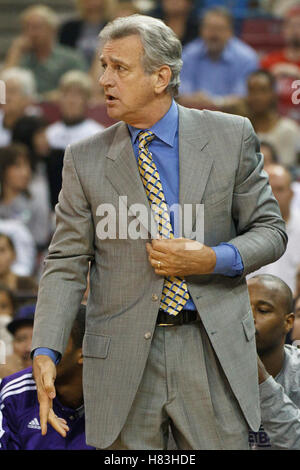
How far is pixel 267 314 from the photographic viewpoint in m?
2.88

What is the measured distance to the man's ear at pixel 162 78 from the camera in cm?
219

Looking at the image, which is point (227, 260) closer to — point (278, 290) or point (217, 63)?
point (278, 290)

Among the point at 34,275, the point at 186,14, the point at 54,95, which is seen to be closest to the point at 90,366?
the point at 34,275

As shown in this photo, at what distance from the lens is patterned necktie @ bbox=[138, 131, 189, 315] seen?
2.15 m

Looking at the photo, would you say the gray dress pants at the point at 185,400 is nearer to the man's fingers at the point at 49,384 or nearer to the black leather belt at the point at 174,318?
the black leather belt at the point at 174,318

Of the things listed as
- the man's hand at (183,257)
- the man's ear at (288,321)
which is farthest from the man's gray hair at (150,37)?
the man's ear at (288,321)

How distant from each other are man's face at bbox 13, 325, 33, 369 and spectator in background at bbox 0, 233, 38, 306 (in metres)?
1.30

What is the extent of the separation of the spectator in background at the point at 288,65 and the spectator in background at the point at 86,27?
4.87 feet

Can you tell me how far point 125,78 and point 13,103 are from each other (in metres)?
4.27

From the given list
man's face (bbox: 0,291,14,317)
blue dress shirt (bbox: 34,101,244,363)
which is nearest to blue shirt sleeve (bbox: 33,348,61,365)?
blue dress shirt (bbox: 34,101,244,363)

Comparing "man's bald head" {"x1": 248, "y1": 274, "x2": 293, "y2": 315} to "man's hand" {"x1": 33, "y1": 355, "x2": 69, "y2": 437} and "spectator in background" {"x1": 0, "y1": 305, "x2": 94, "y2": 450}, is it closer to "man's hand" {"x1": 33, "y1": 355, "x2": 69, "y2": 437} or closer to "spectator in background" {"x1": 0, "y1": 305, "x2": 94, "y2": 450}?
"spectator in background" {"x1": 0, "y1": 305, "x2": 94, "y2": 450}

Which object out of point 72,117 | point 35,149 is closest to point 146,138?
point 35,149

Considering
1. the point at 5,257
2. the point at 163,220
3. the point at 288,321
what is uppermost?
the point at 163,220

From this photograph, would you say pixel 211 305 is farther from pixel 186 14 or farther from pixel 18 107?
pixel 186 14
